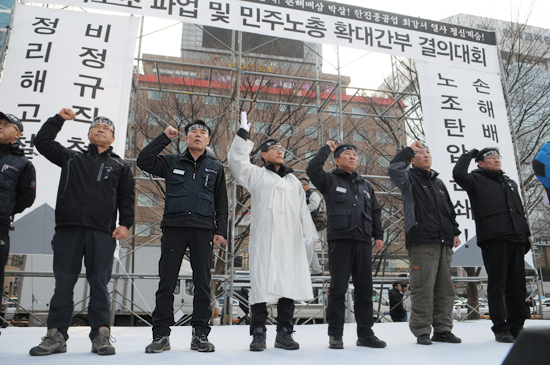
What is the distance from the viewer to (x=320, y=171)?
9.32ft

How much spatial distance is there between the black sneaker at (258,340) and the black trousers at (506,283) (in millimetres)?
1612

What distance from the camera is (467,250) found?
530 centimetres

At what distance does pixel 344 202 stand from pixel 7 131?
2.19m

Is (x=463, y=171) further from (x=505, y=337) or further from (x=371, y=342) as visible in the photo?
(x=371, y=342)

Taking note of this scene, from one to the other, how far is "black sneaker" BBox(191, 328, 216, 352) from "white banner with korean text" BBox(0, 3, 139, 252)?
8.66 feet

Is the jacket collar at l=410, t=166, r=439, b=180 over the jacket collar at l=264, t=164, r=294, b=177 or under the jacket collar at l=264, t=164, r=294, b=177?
over

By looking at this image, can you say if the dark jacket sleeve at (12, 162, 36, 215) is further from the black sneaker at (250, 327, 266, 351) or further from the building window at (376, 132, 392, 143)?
the building window at (376, 132, 392, 143)

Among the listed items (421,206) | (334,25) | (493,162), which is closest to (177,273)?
(421,206)

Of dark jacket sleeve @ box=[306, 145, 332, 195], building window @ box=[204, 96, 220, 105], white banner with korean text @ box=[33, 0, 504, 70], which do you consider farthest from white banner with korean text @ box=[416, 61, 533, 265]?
building window @ box=[204, 96, 220, 105]

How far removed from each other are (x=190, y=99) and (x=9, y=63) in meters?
4.72

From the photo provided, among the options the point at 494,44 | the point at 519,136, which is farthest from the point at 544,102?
the point at 494,44

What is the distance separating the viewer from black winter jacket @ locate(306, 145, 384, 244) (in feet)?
9.12

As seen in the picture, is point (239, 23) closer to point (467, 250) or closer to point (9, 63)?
point (9, 63)

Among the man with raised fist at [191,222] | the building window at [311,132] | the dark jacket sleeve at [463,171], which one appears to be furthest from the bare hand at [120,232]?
the building window at [311,132]
